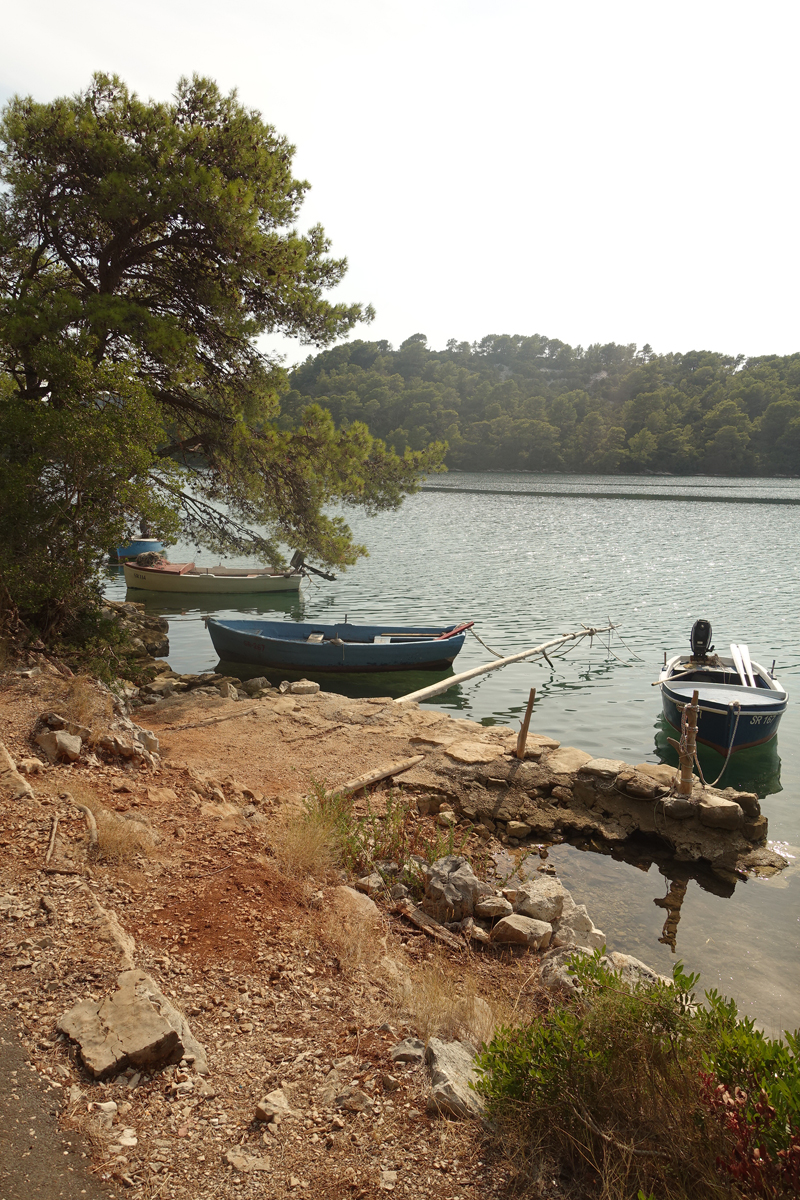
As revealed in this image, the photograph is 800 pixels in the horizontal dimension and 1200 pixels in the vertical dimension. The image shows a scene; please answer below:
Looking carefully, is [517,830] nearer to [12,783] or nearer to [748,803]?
[748,803]

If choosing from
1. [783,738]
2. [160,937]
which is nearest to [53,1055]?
[160,937]

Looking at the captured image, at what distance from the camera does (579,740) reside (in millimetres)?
13438

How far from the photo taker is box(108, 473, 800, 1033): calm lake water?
7676mm

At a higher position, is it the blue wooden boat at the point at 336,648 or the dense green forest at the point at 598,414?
the dense green forest at the point at 598,414

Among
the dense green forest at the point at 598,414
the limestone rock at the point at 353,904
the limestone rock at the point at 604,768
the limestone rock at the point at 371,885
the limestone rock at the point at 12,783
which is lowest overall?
the limestone rock at the point at 604,768

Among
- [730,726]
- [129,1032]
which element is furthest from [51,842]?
[730,726]

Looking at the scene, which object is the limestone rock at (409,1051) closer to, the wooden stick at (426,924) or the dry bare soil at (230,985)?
the dry bare soil at (230,985)

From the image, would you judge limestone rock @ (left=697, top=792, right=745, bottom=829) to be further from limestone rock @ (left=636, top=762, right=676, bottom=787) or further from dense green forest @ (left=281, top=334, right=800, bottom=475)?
dense green forest @ (left=281, top=334, right=800, bottom=475)

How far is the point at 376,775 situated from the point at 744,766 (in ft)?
24.3

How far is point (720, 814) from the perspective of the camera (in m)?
9.27

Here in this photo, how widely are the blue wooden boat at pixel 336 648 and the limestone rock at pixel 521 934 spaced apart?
35.7ft

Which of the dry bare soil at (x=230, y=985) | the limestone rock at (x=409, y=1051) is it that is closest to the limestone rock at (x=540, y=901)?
the dry bare soil at (x=230, y=985)

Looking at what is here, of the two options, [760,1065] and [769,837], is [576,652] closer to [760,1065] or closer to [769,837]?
[769,837]

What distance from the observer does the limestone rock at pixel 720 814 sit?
9.26 m
